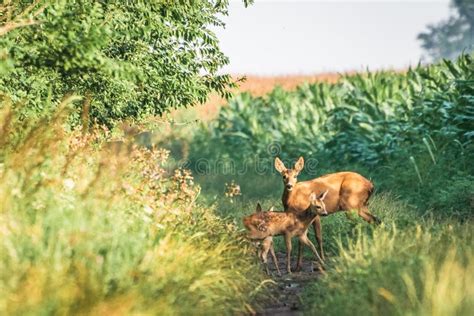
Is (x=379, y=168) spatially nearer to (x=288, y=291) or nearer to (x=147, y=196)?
(x=288, y=291)

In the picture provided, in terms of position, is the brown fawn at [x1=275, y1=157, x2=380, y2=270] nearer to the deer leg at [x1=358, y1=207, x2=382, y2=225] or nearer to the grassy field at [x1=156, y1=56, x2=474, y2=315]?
the deer leg at [x1=358, y1=207, x2=382, y2=225]

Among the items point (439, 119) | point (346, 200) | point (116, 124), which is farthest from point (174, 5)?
point (439, 119)

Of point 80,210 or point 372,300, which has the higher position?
point 80,210

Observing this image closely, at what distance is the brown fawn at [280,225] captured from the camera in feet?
33.0

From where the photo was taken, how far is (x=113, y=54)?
39.2 feet

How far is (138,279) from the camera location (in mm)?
6605

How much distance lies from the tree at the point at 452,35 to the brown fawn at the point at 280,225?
67.4 m

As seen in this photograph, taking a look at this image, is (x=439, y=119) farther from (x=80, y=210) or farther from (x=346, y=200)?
(x=80, y=210)

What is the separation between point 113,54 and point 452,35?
69229 mm

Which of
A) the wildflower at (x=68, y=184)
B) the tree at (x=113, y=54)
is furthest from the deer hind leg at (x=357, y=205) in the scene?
the wildflower at (x=68, y=184)

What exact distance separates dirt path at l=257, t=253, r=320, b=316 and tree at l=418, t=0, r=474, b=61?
6754cm

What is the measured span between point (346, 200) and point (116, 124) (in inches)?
152

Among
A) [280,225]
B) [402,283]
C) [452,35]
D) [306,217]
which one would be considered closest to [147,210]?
[280,225]

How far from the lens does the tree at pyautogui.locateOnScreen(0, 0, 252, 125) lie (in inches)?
338
